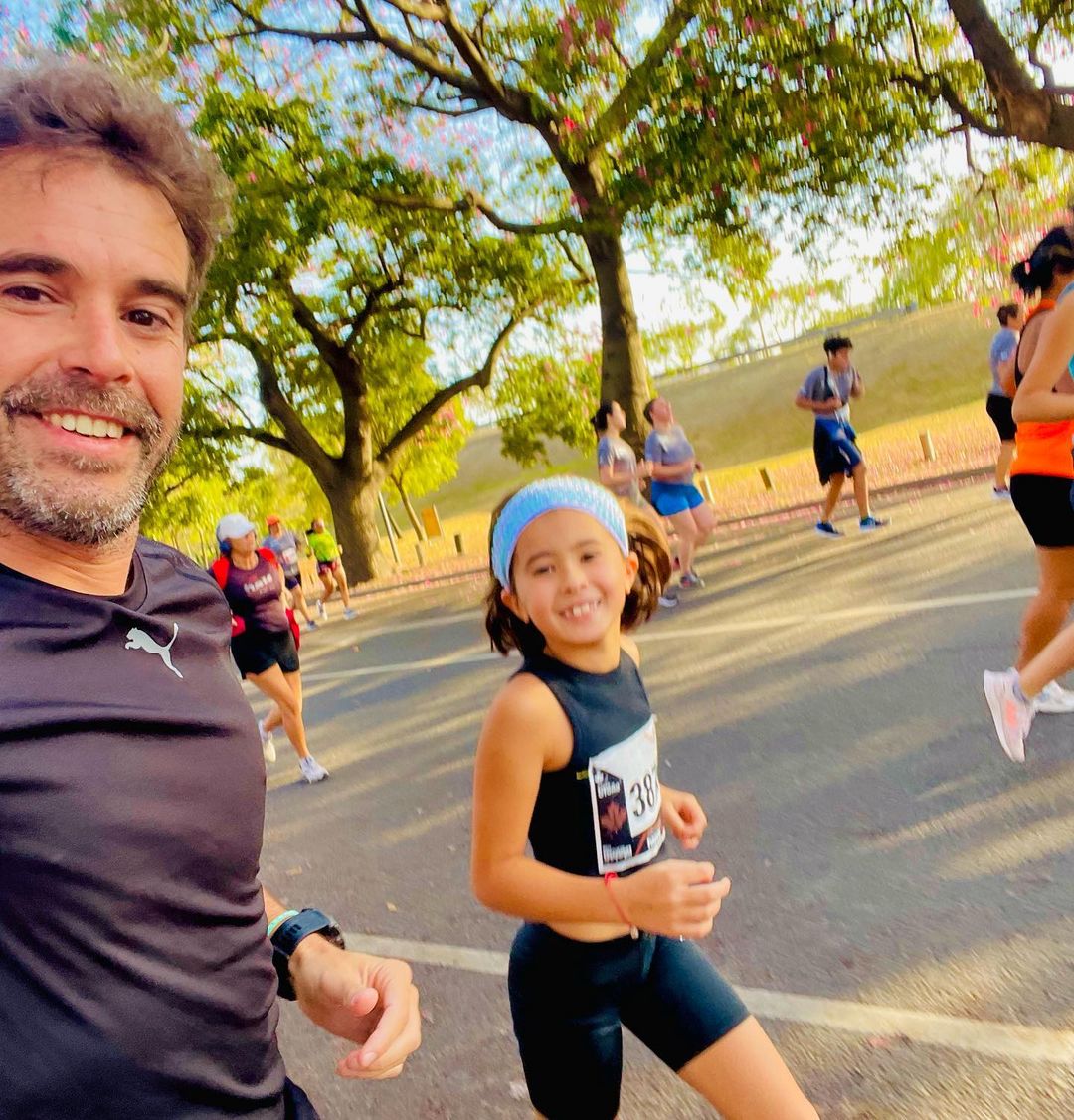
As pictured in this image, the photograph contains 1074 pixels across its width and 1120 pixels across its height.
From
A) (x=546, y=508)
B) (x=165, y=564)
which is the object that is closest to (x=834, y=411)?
(x=546, y=508)

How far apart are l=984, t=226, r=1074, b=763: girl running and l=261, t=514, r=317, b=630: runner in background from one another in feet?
36.5

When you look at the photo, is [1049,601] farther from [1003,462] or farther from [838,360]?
[1003,462]

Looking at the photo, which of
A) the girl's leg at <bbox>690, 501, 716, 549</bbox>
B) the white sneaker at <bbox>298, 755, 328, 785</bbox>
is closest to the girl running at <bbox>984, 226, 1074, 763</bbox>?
the white sneaker at <bbox>298, 755, 328, 785</bbox>

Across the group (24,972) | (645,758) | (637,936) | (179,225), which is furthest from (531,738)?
(179,225)

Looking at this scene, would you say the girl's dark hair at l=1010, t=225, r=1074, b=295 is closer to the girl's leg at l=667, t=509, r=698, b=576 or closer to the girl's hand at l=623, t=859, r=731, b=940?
the girl's hand at l=623, t=859, r=731, b=940

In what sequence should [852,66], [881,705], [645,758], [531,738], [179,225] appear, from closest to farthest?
1. [179,225]
2. [531,738]
3. [645,758]
4. [881,705]
5. [852,66]

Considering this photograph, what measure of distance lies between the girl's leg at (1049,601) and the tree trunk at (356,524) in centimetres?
1810

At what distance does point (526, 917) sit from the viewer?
1.83 meters

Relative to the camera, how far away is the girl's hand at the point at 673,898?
1.69 metres

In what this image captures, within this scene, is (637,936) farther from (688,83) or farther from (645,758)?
(688,83)

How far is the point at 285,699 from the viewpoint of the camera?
20.6 ft

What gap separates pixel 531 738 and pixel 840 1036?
59.2 inches

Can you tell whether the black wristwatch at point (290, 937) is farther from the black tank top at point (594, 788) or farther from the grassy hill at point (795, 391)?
the grassy hill at point (795, 391)

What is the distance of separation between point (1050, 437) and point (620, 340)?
9.97m
